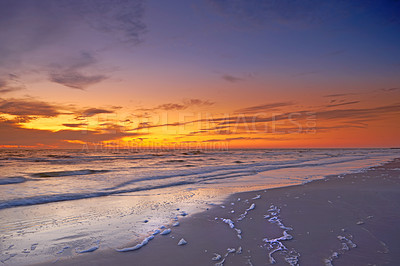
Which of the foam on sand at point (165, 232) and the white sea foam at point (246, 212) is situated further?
the white sea foam at point (246, 212)

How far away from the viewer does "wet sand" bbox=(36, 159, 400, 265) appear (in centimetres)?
398

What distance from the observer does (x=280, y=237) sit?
4871 mm

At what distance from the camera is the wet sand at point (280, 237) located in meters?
3.98

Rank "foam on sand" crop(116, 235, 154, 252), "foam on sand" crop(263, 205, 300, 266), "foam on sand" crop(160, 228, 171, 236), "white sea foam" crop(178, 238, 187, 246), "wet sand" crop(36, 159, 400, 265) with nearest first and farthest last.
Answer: "foam on sand" crop(263, 205, 300, 266) → "wet sand" crop(36, 159, 400, 265) → "foam on sand" crop(116, 235, 154, 252) → "white sea foam" crop(178, 238, 187, 246) → "foam on sand" crop(160, 228, 171, 236)

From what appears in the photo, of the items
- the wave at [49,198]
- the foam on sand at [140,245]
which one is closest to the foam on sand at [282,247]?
the foam on sand at [140,245]

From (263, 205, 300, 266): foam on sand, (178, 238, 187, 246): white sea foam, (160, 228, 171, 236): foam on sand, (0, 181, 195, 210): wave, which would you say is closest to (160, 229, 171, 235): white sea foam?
(160, 228, 171, 236): foam on sand

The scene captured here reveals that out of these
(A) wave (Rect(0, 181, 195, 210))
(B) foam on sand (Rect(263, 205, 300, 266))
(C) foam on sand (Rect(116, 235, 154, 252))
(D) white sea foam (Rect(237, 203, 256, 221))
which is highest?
(B) foam on sand (Rect(263, 205, 300, 266))

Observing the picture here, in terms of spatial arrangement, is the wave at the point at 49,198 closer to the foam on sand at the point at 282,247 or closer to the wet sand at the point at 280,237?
the wet sand at the point at 280,237

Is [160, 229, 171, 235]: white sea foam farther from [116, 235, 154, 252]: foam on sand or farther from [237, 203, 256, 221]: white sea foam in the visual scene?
[237, 203, 256, 221]: white sea foam

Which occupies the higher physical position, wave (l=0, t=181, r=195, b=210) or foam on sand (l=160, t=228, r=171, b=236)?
foam on sand (l=160, t=228, r=171, b=236)

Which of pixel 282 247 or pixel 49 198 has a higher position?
pixel 282 247

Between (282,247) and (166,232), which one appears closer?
(282,247)

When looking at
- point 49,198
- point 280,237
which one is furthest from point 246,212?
point 49,198

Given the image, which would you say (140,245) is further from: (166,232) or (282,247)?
(282,247)
